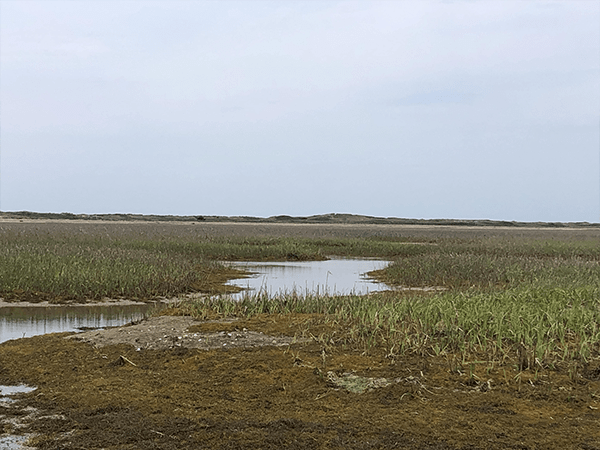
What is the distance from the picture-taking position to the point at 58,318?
13578 millimetres

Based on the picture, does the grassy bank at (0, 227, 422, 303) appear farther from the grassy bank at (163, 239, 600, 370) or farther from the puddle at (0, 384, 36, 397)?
the puddle at (0, 384, 36, 397)

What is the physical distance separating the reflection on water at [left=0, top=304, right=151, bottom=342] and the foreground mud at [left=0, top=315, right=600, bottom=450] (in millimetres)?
2988

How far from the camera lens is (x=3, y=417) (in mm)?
6465

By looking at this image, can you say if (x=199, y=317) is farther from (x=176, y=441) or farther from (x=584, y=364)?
(x=584, y=364)

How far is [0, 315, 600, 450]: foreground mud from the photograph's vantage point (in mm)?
5746

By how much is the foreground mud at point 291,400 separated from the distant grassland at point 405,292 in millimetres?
719

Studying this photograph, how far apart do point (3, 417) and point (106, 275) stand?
1129cm

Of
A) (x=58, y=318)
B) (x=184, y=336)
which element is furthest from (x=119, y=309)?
(x=184, y=336)

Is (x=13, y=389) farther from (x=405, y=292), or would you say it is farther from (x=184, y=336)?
(x=405, y=292)

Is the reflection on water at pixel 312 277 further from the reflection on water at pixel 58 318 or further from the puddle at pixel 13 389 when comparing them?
the puddle at pixel 13 389

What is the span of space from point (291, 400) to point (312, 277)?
1523 cm

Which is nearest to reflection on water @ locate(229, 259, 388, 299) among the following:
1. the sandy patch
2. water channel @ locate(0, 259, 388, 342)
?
water channel @ locate(0, 259, 388, 342)

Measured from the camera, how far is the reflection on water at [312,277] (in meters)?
17.9

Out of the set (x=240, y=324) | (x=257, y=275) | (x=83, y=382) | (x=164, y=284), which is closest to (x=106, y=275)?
(x=164, y=284)
